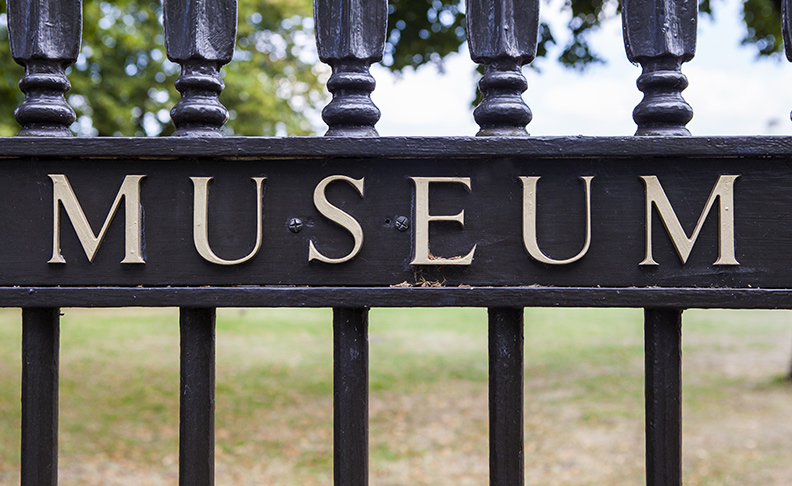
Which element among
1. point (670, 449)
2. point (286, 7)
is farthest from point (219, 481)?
point (286, 7)

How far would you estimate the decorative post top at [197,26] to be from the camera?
1375 mm

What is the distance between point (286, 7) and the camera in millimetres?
16875

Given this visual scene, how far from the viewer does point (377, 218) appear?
4.41 feet

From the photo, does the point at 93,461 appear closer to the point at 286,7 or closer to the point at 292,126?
the point at 292,126

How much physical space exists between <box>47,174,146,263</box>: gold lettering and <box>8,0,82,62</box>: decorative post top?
28cm

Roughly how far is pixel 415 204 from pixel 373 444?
4.09 metres

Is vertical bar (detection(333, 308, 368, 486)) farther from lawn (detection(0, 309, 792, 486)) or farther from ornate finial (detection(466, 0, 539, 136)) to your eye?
lawn (detection(0, 309, 792, 486))

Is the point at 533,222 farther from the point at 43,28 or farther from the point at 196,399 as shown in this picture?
the point at 43,28

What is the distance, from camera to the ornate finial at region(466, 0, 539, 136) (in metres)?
1.35

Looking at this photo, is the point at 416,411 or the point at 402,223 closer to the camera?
the point at 402,223

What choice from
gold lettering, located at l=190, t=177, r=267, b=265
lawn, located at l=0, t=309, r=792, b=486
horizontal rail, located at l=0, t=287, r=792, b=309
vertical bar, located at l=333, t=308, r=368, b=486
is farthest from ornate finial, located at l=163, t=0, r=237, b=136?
lawn, located at l=0, t=309, r=792, b=486

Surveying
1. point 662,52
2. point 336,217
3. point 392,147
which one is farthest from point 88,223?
point 662,52

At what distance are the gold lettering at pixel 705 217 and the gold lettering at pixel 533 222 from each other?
120 millimetres

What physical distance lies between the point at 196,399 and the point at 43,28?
862mm
